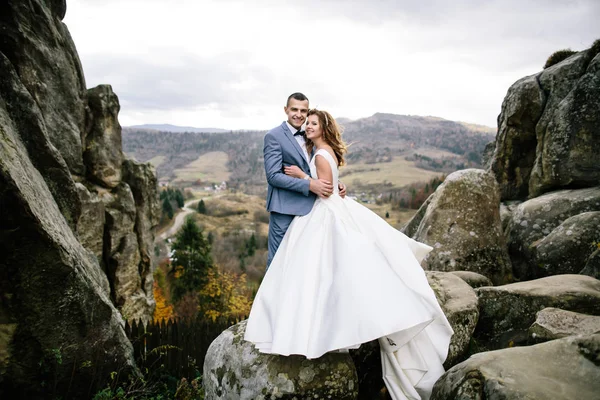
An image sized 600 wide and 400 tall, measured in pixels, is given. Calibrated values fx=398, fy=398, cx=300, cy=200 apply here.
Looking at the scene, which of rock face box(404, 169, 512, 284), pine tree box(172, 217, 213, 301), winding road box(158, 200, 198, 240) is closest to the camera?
rock face box(404, 169, 512, 284)

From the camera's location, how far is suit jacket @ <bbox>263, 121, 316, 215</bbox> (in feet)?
16.8

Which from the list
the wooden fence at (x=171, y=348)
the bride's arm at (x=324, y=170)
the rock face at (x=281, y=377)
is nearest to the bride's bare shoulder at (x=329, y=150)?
the bride's arm at (x=324, y=170)

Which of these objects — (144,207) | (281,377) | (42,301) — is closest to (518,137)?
(281,377)

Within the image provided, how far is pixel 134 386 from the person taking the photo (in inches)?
262

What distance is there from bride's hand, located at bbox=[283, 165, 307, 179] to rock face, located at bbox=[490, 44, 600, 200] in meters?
8.47

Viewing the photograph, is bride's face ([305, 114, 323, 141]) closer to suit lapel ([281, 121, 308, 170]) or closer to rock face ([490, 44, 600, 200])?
suit lapel ([281, 121, 308, 170])

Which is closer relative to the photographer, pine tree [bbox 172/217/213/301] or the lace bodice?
the lace bodice

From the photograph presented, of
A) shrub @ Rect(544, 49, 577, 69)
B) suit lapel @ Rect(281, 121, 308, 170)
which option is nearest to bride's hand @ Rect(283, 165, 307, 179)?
suit lapel @ Rect(281, 121, 308, 170)

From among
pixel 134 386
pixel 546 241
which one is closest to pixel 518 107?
pixel 546 241

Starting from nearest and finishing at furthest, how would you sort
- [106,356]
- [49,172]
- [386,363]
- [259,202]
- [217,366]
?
[386,363] < [217,366] < [106,356] < [49,172] < [259,202]

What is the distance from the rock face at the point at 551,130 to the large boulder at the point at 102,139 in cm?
1478

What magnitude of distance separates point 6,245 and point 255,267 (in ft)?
224

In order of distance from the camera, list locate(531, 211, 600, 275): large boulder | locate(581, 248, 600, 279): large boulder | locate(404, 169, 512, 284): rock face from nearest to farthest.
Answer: locate(581, 248, 600, 279): large boulder < locate(531, 211, 600, 275): large boulder < locate(404, 169, 512, 284): rock face

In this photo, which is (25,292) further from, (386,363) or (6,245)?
(386,363)
